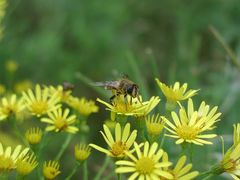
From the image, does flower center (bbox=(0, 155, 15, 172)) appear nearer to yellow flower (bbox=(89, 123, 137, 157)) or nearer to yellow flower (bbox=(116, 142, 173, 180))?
yellow flower (bbox=(89, 123, 137, 157))

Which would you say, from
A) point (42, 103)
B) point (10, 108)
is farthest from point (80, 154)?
point (10, 108)

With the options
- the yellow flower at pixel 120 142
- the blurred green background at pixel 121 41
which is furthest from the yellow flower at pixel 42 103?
the blurred green background at pixel 121 41

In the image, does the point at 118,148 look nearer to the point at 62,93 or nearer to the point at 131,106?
the point at 131,106

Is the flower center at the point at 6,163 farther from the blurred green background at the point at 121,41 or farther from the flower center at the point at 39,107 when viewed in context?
the blurred green background at the point at 121,41

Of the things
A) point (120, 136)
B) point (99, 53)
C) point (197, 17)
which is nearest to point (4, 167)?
point (120, 136)

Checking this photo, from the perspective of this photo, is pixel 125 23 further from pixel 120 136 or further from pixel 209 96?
pixel 120 136
